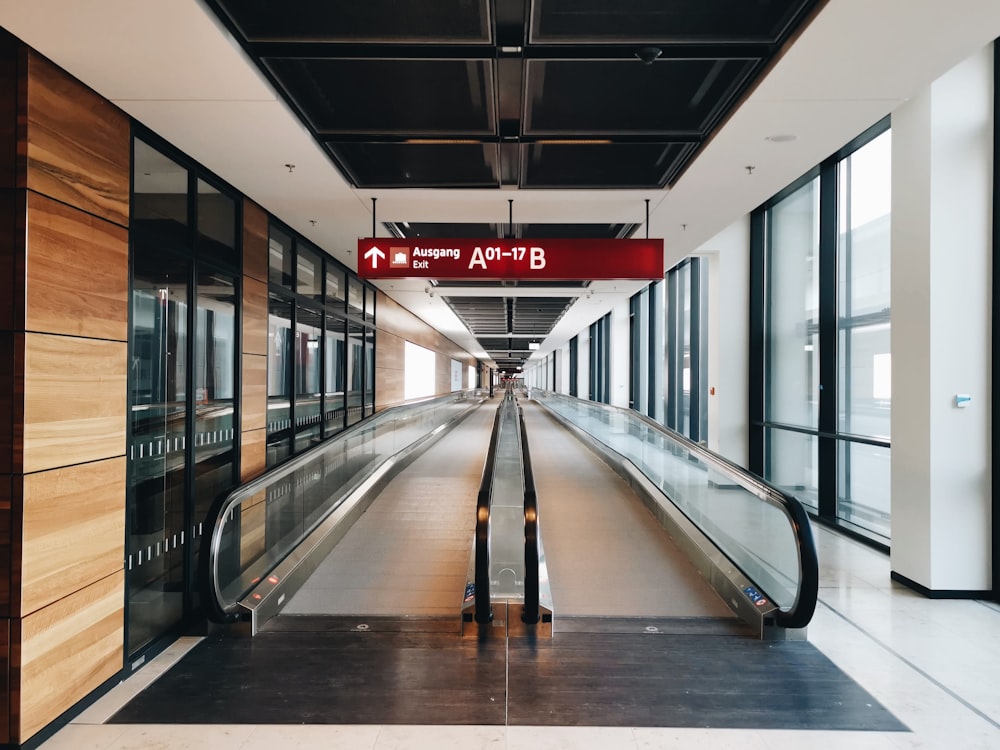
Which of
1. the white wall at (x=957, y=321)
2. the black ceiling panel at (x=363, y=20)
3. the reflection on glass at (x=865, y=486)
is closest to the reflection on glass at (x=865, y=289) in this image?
the reflection on glass at (x=865, y=486)

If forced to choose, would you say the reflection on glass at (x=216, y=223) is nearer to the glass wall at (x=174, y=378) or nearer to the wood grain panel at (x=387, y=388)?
the glass wall at (x=174, y=378)

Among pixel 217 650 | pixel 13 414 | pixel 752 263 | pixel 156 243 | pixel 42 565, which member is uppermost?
pixel 752 263

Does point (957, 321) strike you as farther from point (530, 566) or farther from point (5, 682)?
point (5, 682)

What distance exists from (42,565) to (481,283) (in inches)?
371

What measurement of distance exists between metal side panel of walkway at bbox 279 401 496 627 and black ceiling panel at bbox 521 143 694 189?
11.6 ft

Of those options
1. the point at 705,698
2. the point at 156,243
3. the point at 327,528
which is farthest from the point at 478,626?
the point at 156,243

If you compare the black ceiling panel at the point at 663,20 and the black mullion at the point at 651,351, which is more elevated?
the black ceiling panel at the point at 663,20

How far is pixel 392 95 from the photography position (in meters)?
4.15

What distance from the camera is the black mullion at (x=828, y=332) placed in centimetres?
706

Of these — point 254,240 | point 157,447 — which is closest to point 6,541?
point 157,447

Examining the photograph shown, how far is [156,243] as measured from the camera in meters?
4.09

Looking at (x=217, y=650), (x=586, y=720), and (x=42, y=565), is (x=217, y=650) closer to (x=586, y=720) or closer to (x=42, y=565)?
(x=42, y=565)

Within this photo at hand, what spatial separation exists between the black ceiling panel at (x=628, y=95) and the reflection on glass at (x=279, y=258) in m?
3.23

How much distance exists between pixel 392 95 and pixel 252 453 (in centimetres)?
354
